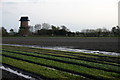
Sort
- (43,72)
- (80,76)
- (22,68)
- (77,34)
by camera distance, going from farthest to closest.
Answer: (77,34)
(22,68)
(43,72)
(80,76)

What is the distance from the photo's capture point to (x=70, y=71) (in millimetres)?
10344

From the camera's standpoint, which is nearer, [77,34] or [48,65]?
[48,65]

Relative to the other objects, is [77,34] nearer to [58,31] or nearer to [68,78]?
[58,31]

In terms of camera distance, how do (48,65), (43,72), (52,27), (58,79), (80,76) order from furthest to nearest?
1. (52,27)
2. (48,65)
3. (43,72)
4. (80,76)
5. (58,79)

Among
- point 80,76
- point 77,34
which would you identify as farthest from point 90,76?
point 77,34

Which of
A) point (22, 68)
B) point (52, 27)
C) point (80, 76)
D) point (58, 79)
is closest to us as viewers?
point (58, 79)

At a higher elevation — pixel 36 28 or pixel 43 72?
pixel 36 28

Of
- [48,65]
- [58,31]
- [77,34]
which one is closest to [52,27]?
[58,31]

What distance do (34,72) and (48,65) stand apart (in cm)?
210

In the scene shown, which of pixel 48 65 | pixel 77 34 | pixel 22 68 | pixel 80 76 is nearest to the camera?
pixel 80 76

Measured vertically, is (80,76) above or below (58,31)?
below

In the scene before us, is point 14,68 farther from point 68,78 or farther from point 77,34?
point 77,34

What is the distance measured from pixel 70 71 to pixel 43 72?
1635 millimetres

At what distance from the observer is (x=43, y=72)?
10.0 metres
